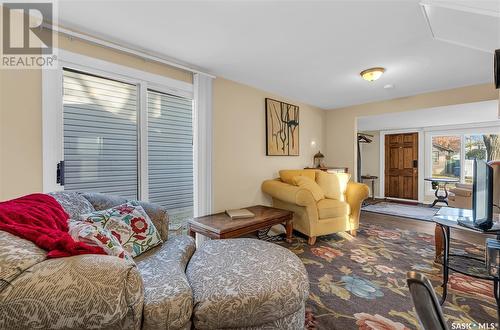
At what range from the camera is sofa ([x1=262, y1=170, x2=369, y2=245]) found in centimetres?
290

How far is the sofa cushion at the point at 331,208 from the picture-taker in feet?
9.75

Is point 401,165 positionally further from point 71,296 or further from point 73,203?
point 71,296

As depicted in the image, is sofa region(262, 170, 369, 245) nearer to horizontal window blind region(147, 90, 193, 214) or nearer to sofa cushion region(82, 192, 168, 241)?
horizontal window blind region(147, 90, 193, 214)

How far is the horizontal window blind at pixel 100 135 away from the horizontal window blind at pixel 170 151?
0.62 ft

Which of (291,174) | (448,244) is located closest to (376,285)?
(448,244)

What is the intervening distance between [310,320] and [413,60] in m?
2.71

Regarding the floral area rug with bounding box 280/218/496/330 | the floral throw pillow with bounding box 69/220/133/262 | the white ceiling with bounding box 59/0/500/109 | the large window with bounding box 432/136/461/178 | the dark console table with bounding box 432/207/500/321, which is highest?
the white ceiling with bounding box 59/0/500/109

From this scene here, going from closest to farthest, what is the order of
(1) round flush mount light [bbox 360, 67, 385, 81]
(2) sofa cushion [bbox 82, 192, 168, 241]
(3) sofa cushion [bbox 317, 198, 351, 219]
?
(2) sofa cushion [bbox 82, 192, 168, 241]
(1) round flush mount light [bbox 360, 67, 385, 81]
(3) sofa cushion [bbox 317, 198, 351, 219]

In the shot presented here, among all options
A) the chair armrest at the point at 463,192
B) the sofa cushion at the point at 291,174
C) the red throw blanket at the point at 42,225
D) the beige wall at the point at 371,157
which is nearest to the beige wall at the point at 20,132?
the red throw blanket at the point at 42,225

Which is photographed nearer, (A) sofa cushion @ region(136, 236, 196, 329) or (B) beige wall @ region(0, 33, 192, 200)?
(A) sofa cushion @ region(136, 236, 196, 329)

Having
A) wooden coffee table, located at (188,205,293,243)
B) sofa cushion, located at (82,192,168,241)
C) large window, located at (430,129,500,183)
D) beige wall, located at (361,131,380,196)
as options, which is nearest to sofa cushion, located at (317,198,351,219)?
wooden coffee table, located at (188,205,293,243)

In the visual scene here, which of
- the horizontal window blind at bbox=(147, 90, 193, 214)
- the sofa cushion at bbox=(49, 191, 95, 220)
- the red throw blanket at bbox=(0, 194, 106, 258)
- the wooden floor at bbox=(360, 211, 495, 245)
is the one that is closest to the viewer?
the red throw blanket at bbox=(0, 194, 106, 258)

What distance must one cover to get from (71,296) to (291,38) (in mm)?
2209

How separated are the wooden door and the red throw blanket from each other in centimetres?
744
